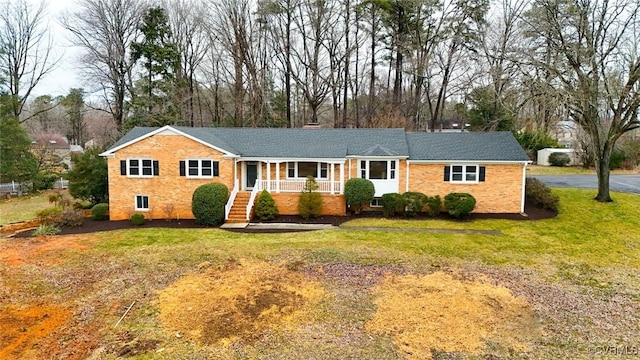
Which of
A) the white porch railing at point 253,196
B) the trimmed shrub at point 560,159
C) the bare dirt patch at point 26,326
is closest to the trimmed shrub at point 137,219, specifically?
the white porch railing at point 253,196

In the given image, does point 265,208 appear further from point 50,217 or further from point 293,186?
point 50,217

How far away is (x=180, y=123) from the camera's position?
3456 cm

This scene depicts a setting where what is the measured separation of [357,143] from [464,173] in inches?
235

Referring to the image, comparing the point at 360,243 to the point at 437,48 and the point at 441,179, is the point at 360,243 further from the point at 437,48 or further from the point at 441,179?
the point at 437,48

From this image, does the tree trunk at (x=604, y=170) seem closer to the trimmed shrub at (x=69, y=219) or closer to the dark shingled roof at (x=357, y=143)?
the dark shingled roof at (x=357, y=143)

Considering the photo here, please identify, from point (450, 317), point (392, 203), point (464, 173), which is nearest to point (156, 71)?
point (392, 203)

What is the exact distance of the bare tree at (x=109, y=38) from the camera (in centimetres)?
3111

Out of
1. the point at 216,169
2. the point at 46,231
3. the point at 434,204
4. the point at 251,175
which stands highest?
the point at 216,169

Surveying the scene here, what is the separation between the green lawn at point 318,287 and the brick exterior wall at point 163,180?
2.64m

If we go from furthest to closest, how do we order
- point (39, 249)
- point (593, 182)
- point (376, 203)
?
1. point (593, 182)
2. point (376, 203)
3. point (39, 249)

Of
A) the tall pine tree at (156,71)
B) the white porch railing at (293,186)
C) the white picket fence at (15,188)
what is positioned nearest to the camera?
the white porch railing at (293,186)

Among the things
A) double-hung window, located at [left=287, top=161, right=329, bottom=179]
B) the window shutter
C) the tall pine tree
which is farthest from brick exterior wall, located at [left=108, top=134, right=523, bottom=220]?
the tall pine tree

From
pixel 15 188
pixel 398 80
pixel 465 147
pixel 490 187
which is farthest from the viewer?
pixel 398 80

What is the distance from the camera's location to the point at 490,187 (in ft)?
62.6
